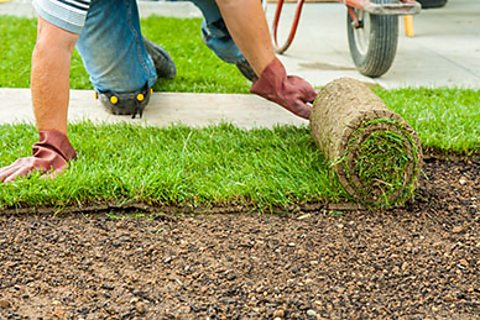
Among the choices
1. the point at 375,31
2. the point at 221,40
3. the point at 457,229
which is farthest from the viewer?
the point at 375,31

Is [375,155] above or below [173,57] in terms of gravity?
above

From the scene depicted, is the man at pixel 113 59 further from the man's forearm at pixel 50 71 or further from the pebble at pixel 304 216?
the pebble at pixel 304 216

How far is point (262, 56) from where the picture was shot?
2520 mm

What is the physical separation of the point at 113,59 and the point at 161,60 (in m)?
0.54

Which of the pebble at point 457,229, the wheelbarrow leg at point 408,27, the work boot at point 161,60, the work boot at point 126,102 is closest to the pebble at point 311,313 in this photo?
the pebble at point 457,229

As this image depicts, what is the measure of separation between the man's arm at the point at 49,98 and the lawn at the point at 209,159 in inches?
3.1

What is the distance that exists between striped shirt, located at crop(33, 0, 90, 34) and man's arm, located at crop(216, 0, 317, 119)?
54cm

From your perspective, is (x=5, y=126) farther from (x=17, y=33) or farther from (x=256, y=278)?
(x=17, y=33)

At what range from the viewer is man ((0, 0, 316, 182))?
6.82ft

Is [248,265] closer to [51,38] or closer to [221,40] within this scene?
[51,38]

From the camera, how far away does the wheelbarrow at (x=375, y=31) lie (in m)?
3.34

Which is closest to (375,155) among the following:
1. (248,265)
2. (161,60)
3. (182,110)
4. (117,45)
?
(248,265)

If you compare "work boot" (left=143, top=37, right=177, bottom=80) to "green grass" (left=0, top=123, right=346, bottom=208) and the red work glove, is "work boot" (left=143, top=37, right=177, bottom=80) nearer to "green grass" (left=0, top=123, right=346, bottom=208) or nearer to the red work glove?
"green grass" (left=0, top=123, right=346, bottom=208)

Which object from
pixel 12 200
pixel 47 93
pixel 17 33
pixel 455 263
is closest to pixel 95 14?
pixel 47 93
